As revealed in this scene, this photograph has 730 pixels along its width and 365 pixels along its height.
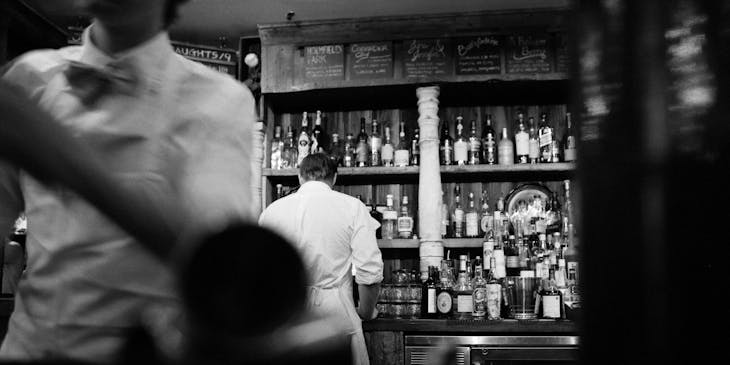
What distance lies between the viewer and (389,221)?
13.1 ft

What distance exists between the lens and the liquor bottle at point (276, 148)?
4.09 metres

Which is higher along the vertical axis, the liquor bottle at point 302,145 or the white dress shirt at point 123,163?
the liquor bottle at point 302,145

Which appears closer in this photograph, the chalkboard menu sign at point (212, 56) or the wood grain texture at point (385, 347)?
the wood grain texture at point (385, 347)

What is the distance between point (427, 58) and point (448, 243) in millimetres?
1184

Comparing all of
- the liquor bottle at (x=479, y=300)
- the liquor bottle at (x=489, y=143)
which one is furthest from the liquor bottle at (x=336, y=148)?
the liquor bottle at (x=479, y=300)

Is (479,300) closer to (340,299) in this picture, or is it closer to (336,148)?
(340,299)

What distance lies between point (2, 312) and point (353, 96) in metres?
2.47

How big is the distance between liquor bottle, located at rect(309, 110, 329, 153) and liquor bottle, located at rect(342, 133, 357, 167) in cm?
18

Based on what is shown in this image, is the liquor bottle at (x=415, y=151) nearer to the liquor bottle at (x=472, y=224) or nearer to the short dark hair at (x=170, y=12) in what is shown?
the liquor bottle at (x=472, y=224)

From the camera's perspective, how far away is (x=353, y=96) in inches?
158

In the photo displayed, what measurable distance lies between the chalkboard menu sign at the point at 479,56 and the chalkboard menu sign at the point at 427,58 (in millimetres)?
70

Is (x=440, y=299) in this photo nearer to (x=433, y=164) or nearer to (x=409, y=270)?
(x=409, y=270)

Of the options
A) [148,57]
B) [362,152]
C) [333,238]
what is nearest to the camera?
[148,57]

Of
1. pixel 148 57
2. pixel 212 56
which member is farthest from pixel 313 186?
pixel 148 57
